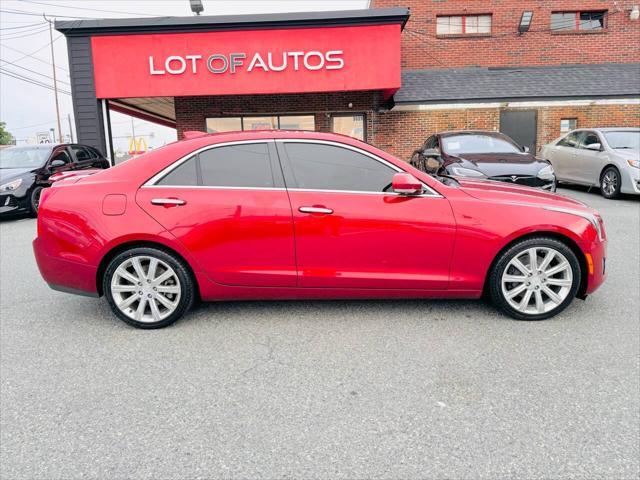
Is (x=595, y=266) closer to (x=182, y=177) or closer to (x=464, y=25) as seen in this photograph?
(x=182, y=177)

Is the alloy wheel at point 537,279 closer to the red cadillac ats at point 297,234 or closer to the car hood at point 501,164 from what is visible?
the red cadillac ats at point 297,234

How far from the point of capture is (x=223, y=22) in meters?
13.5

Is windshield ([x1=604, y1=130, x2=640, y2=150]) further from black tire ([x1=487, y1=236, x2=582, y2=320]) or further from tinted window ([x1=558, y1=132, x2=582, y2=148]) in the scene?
black tire ([x1=487, y1=236, x2=582, y2=320])

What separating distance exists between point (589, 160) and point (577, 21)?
408 inches

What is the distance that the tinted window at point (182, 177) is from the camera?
13.1ft

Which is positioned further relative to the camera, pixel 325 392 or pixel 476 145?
pixel 476 145

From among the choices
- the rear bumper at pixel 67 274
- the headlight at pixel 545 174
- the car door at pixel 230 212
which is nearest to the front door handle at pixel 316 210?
the car door at pixel 230 212

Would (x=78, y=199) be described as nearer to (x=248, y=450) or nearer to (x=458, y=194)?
(x=248, y=450)

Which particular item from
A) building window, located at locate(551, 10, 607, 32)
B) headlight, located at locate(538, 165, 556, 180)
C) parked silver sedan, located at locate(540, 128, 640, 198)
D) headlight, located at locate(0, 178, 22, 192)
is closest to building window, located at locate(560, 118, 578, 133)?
building window, located at locate(551, 10, 607, 32)

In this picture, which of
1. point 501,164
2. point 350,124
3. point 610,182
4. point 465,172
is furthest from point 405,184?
point 350,124

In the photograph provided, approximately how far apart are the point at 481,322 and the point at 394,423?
167cm

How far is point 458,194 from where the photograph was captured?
3.99 meters

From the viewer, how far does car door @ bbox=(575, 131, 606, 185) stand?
11.1 meters

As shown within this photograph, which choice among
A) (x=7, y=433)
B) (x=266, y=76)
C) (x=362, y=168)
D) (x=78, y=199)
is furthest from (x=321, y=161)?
(x=266, y=76)
